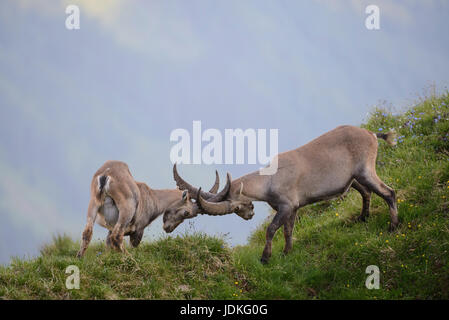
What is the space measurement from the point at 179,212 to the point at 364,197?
A: 4.01m

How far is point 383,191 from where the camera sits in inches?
407

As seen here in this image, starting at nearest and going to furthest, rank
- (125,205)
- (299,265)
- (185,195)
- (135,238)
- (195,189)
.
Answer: (299,265), (125,205), (185,195), (135,238), (195,189)

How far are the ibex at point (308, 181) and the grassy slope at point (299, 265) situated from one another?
1.87ft

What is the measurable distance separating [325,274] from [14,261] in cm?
585

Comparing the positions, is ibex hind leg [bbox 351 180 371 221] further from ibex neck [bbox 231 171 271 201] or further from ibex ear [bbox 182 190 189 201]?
ibex ear [bbox 182 190 189 201]

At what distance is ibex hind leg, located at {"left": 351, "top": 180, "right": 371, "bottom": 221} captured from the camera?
11.0 m

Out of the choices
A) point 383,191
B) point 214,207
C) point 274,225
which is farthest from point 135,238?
point 383,191

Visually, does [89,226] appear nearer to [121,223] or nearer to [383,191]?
[121,223]

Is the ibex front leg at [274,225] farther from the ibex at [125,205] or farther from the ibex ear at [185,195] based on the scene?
the ibex ear at [185,195]

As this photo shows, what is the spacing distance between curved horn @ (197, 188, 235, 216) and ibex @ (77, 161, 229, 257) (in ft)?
0.61

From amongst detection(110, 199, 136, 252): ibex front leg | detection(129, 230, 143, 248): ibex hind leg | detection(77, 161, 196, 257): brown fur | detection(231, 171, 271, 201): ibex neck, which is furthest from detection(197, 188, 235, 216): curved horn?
detection(129, 230, 143, 248): ibex hind leg

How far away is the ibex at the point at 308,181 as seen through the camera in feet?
33.7

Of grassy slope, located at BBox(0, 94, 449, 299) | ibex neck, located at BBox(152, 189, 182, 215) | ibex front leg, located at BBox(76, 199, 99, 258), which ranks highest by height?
ibex neck, located at BBox(152, 189, 182, 215)
